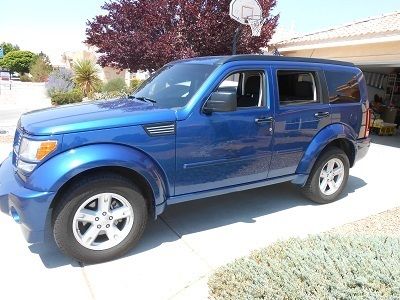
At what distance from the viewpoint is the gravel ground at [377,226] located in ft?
14.4

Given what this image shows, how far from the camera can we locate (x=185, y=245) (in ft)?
13.1

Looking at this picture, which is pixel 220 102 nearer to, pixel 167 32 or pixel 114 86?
pixel 167 32

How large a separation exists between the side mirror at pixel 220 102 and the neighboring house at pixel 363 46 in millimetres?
7735

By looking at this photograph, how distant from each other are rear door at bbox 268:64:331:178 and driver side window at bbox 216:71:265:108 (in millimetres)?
180

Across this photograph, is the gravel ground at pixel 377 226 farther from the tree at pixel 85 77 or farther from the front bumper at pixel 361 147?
the tree at pixel 85 77

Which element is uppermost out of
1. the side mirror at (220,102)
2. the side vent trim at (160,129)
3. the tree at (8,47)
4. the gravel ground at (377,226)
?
the tree at (8,47)

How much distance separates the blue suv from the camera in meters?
3.32

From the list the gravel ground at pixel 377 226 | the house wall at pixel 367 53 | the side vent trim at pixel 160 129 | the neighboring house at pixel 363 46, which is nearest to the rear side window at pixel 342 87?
the gravel ground at pixel 377 226

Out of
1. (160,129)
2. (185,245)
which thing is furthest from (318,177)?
(160,129)

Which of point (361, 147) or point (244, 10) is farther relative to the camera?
point (244, 10)

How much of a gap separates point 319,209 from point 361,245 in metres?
2.77

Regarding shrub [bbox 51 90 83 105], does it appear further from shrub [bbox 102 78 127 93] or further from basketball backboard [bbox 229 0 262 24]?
basketball backboard [bbox 229 0 262 24]

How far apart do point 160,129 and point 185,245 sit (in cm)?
129

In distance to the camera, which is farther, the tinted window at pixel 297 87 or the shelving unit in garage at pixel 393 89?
the shelving unit in garage at pixel 393 89
